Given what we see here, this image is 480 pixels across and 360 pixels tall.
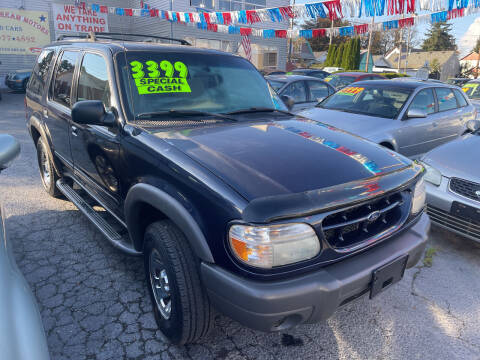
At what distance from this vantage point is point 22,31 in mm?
17281

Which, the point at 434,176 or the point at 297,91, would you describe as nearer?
the point at 434,176

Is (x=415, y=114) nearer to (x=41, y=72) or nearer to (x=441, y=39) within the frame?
(x=41, y=72)

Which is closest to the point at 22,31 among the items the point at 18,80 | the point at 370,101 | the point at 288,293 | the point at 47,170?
the point at 18,80

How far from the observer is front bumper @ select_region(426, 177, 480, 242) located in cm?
330

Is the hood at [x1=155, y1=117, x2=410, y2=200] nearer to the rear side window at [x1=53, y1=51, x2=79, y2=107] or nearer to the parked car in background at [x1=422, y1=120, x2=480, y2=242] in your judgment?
the parked car in background at [x1=422, y1=120, x2=480, y2=242]

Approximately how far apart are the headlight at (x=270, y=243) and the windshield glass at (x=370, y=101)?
4.48 meters

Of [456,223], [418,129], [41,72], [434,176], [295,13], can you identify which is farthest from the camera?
[295,13]

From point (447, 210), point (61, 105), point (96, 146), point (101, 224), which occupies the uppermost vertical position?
point (61, 105)

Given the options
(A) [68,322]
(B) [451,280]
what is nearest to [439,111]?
(B) [451,280]

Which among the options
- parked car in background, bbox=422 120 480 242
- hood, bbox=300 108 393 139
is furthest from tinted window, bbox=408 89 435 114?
parked car in background, bbox=422 120 480 242

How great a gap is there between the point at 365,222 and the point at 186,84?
1.70 metres

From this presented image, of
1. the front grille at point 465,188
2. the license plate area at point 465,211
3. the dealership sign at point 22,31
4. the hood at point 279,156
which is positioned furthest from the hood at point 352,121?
the dealership sign at point 22,31

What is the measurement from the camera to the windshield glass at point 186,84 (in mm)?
2586

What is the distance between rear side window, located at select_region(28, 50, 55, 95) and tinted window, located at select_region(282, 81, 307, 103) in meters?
5.14
